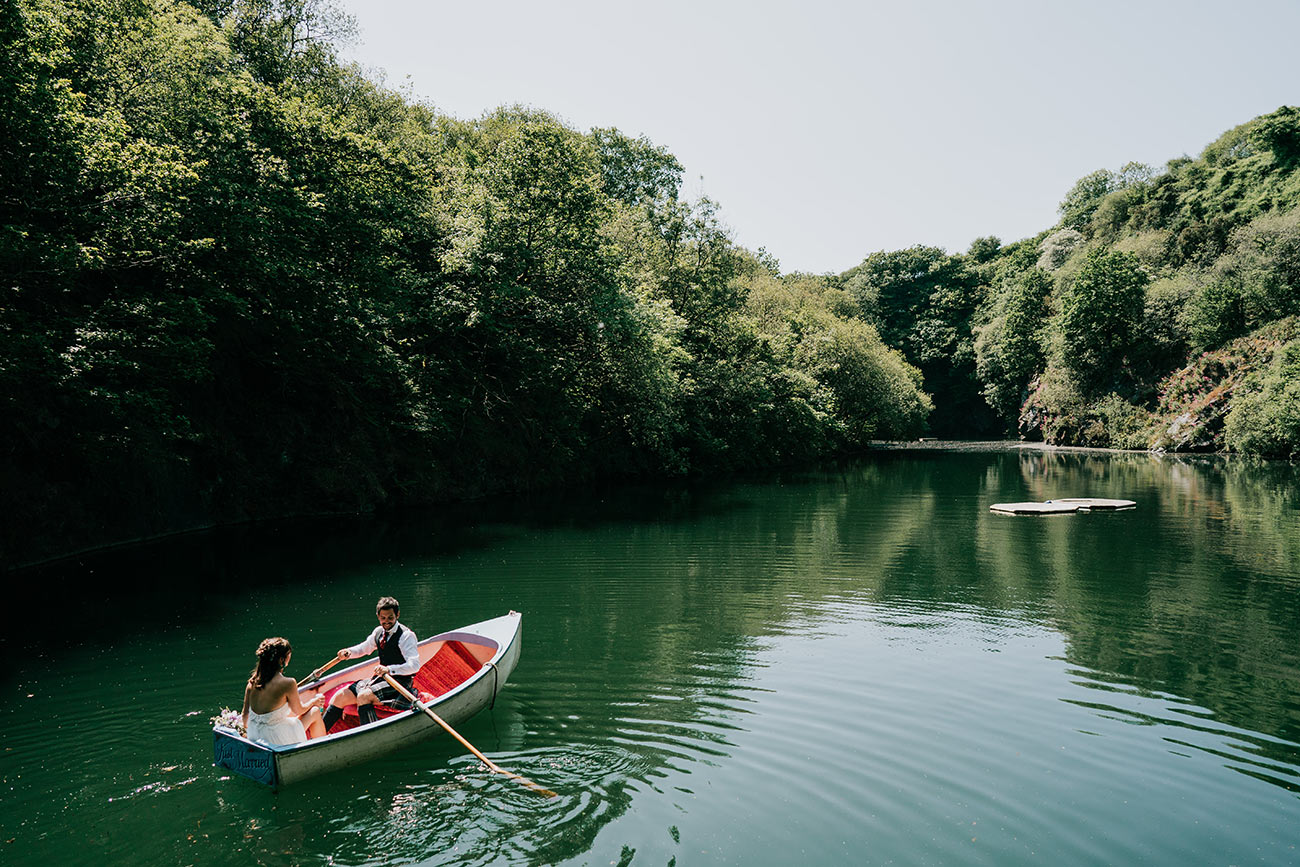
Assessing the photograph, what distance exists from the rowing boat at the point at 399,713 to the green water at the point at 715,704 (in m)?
0.23

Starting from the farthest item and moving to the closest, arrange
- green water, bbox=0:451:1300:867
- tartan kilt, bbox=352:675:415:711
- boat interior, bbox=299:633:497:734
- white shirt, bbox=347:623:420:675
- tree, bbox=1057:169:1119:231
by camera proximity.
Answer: tree, bbox=1057:169:1119:231, boat interior, bbox=299:633:497:734, white shirt, bbox=347:623:420:675, tartan kilt, bbox=352:675:415:711, green water, bbox=0:451:1300:867

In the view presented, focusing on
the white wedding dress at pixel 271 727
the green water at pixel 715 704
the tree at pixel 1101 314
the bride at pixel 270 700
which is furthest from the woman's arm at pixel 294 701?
the tree at pixel 1101 314

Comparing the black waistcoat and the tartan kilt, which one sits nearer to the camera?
the tartan kilt

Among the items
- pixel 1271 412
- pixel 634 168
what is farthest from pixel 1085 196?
pixel 634 168

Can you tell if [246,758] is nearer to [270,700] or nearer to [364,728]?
[270,700]

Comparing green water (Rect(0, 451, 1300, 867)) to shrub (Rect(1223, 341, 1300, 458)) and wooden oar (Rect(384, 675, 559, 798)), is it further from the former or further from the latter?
shrub (Rect(1223, 341, 1300, 458))

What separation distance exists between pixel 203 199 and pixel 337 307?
4.69 meters

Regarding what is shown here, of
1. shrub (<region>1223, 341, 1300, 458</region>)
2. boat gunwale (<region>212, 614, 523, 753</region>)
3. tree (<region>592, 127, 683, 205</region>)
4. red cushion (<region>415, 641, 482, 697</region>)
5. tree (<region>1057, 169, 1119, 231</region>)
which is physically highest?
tree (<region>1057, 169, 1119, 231</region>)

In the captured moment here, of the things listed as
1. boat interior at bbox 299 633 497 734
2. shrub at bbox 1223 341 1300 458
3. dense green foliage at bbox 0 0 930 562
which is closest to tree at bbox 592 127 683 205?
dense green foliage at bbox 0 0 930 562

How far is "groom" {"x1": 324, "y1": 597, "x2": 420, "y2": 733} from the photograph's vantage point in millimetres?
8188

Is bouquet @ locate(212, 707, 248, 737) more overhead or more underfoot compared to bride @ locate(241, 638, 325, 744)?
more underfoot

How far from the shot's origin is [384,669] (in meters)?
8.39

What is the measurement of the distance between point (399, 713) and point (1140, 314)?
230 feet

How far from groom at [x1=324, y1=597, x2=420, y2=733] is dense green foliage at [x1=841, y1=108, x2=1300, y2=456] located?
53.2 meters
